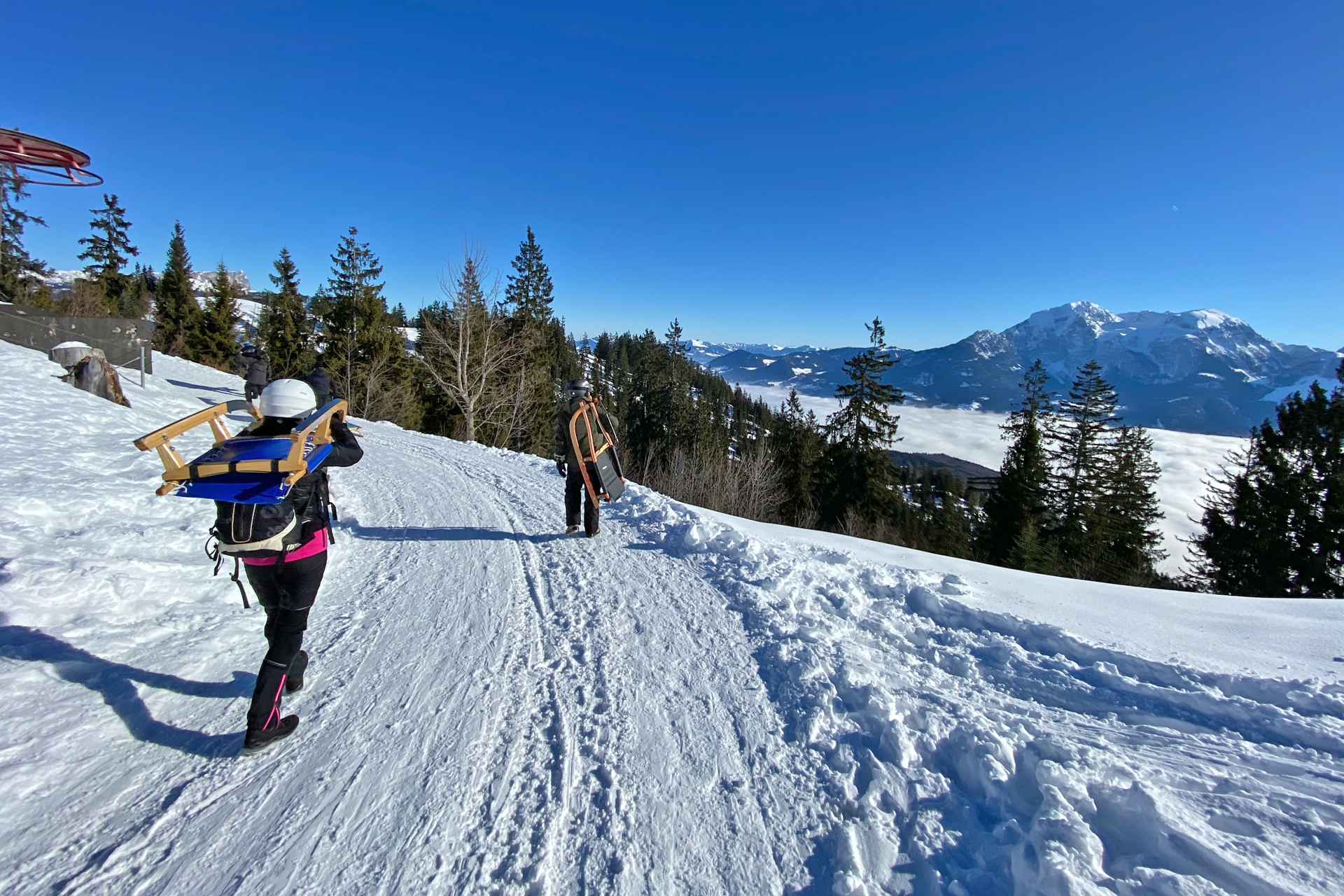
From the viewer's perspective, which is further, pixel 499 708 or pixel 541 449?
pixel 541 449

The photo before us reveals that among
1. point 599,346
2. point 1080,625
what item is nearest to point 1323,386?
point 1080,625

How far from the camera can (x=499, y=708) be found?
3299 mm

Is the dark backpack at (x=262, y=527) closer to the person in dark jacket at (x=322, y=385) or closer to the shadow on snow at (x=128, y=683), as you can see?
the shadow on snow at (x=128, y=683)

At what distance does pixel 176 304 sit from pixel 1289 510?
2609 inches

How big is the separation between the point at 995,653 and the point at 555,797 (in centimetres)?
330

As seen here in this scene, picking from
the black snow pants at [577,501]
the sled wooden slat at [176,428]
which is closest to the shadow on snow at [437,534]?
the black snow pants at [577,501]

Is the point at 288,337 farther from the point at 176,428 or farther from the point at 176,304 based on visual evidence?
the point at 176,428

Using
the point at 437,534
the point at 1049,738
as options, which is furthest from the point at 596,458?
the point at 1049,738

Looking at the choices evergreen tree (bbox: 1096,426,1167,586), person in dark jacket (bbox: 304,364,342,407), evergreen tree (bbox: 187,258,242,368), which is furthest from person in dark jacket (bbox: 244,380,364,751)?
evergreen tree (bbox: 187,258,242,368)

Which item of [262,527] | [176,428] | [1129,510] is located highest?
[176,428]

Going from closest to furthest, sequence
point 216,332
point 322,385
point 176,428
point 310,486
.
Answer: point 176,428, point 310,486, point 322,385, point 216,332

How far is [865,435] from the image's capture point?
28.9 m

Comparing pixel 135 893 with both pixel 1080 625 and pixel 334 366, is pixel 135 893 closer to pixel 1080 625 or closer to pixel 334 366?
pixel 1080 625

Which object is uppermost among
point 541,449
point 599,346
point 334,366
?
point 599,346
